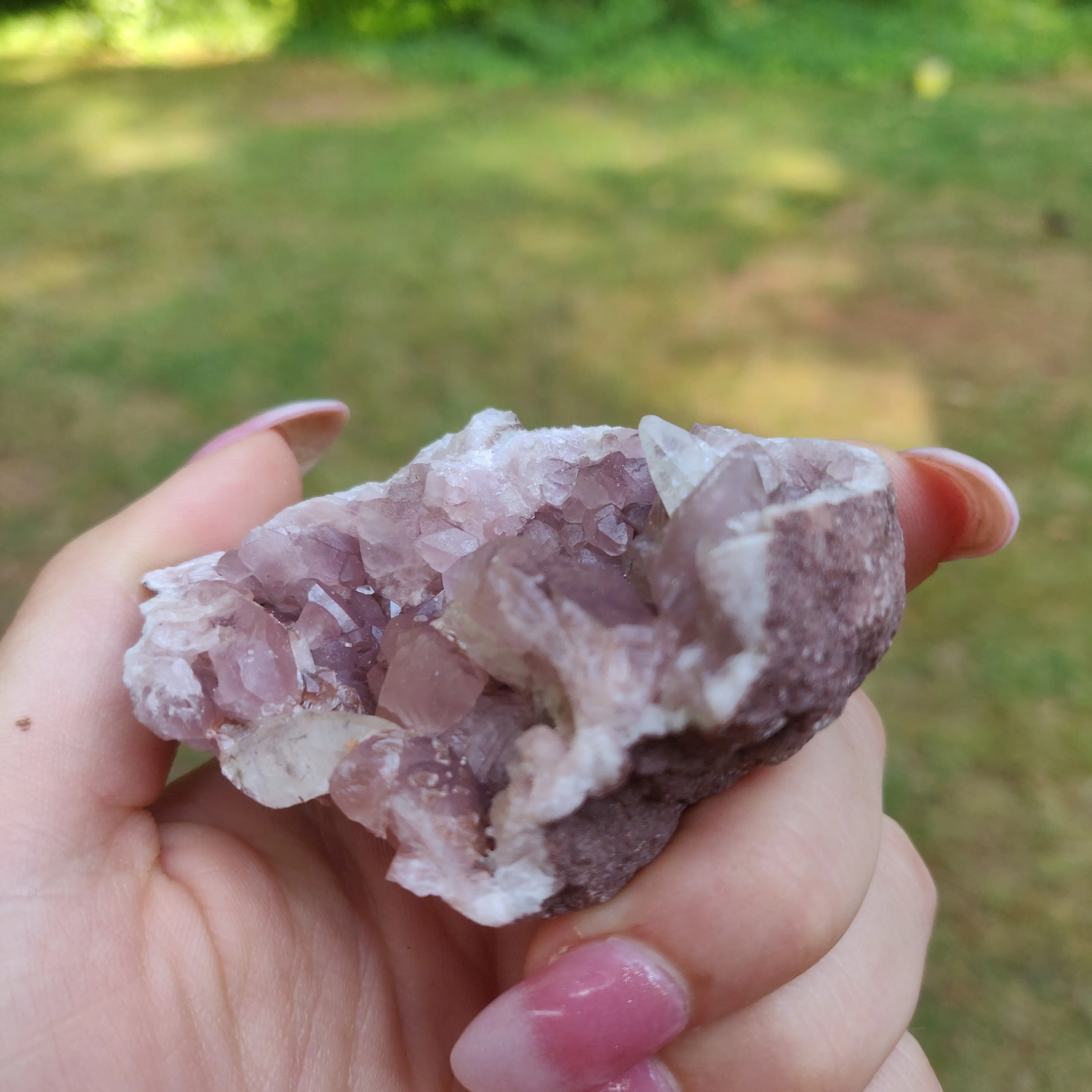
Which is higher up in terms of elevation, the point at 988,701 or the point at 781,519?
the point at 781,519

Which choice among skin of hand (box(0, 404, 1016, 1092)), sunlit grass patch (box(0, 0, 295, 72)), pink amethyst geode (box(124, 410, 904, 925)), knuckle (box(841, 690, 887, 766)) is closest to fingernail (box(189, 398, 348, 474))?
skin of hand (box(0, 404, 1016, 1092))

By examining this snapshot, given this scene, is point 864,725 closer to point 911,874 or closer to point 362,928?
point 911,874

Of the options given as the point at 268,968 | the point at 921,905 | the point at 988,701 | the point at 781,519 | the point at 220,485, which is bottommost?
the point at 988,701

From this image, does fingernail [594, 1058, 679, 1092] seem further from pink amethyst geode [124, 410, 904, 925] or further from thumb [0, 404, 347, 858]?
thumb [0, 404, 347, 858]

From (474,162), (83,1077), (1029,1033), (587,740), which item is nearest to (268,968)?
(83,1077)

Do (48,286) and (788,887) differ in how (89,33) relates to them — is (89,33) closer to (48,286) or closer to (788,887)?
(48,286)

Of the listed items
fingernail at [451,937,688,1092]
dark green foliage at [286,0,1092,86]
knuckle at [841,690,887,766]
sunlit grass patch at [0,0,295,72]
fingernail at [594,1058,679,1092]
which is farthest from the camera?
sunlit grass patch at [0,0,295,72]

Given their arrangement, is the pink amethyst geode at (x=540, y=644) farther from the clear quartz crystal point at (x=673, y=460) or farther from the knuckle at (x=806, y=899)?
the knuckle at (x=806, y=899)

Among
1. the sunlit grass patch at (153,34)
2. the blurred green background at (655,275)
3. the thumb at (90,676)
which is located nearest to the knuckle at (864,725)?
the thumb at (90,676)
